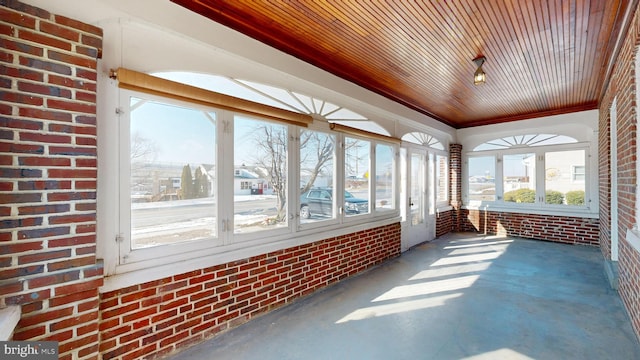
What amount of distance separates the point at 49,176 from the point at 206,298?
1554 mm

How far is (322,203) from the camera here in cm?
386

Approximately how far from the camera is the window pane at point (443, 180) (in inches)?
284

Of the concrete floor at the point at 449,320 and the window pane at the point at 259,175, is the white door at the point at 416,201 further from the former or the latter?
the window pane at the point at 259,175

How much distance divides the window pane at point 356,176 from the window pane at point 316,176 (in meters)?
0.31

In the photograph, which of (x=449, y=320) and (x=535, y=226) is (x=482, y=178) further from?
(x=449, y=320)

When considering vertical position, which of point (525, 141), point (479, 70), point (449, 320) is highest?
point (479, 70)

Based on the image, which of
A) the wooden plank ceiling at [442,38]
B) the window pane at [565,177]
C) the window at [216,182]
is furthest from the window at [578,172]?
the window at [216,182]

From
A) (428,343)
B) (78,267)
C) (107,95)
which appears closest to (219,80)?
(107,95)

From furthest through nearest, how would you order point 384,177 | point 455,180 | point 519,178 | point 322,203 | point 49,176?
A: 1. point 455,180
2. point 519,178
3. point 384,177
4. point 322,203
5. point 49,176

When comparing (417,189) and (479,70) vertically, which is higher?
(479,70)

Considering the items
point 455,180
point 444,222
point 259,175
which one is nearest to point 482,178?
point 455,180

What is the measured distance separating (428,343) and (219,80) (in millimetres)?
3104

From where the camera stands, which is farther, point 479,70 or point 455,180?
point 455,180

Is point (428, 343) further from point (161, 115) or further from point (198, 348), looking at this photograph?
point (161, 115)
